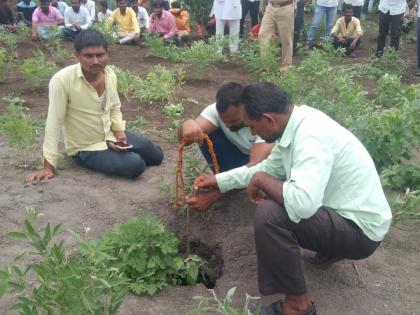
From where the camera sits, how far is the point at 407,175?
3834mm

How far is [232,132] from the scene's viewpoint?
349 centimetres

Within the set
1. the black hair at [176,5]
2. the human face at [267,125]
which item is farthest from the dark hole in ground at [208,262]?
the black hair at [176,5]

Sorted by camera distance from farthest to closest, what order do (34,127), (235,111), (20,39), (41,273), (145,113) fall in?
A: (20,39) < (145,113) < (34,127) < (235,111) < (41,273)

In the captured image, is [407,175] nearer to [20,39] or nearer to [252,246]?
[252,246]

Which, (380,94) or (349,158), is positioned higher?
(349,158)

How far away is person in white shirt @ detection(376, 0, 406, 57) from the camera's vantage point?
26.6ft

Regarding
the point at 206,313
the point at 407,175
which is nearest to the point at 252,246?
the point at 206,313

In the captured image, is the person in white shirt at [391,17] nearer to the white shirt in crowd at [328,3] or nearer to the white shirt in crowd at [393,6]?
the white shirt in crowd at [393,6]

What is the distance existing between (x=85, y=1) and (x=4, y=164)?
7515 mm

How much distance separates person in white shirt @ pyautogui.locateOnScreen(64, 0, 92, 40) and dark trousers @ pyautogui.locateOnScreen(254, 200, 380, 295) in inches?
346

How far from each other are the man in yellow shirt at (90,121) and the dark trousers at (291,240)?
1906 mm

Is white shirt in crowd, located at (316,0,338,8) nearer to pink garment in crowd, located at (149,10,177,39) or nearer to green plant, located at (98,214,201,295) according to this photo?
pink garment in crowd, located at (149,10,177,39)

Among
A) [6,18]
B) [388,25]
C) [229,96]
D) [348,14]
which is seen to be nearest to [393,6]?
[388,25]

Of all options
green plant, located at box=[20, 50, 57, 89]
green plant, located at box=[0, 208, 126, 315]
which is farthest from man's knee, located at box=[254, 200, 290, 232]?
green plant, located at box=[20, 50, 57, 89]
